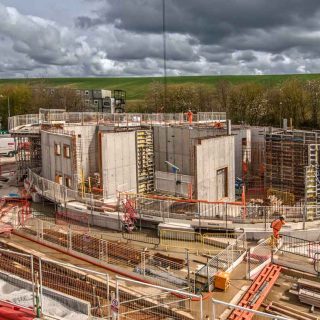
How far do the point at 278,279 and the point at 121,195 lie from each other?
12065mm

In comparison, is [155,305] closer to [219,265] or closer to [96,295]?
[96,295]

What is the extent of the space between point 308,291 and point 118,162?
1471 cm

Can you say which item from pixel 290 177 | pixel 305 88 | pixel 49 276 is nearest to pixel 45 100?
pixel 305 88

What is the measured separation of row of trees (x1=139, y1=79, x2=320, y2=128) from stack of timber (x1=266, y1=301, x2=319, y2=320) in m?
56.7

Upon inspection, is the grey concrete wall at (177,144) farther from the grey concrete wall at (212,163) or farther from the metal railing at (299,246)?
the metal railing at (299,246)

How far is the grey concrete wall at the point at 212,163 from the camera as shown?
25.2 meters

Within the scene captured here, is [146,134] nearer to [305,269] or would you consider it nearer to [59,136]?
[59,136]

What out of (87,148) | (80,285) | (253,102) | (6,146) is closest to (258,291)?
(80,285)

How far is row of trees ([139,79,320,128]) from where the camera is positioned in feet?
229

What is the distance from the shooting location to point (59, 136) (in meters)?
28.8

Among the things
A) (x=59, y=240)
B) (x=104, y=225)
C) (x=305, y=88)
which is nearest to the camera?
(x=59, y=240)

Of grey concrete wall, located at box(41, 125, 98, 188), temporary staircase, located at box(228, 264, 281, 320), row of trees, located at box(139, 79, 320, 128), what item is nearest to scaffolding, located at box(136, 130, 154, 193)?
grey concrete wall, located at box(41, 125, 98, 188)

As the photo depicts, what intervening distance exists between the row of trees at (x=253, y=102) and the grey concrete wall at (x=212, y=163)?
4365 cm

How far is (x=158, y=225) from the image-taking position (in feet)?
74.5
